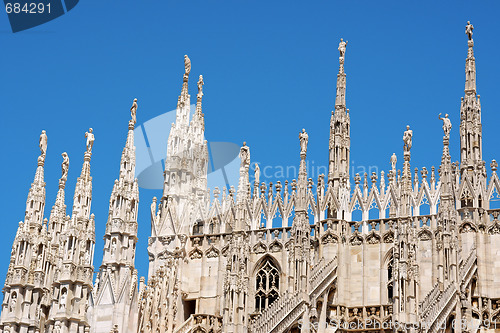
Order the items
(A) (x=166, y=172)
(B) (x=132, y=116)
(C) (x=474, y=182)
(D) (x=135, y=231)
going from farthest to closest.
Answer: (A) (x=166, y=172), (C) (x=474, y=182), (B) (x=132, y=116), (D) (x=135, y=231)

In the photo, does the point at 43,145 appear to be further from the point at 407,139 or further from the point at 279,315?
the point at 407,139

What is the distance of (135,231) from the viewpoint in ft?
134

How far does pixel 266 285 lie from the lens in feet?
161

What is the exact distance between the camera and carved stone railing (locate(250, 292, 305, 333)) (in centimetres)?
4272

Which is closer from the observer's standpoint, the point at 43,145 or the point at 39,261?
the point at 39,261

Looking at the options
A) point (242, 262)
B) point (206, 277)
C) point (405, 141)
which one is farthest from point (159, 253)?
point (405, 141)

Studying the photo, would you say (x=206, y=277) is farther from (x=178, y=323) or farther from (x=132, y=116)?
(x=132, y=116)

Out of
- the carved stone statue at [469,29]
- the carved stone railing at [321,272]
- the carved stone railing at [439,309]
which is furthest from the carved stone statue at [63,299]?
the carved stone statue at [469,29]

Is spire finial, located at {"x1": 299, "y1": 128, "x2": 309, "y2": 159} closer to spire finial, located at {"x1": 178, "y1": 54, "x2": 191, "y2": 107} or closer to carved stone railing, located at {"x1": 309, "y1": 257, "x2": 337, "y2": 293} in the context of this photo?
carved stone railing, located at {"x1": 309, "y1": 257, "x2": 337, "y2": 293}

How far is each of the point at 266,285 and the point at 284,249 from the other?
1.84m

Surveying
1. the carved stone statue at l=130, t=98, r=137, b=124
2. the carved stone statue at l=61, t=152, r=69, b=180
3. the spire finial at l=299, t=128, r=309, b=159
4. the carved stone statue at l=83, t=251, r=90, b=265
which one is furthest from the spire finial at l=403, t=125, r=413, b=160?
the carved stone statue at l=83, t=251, r=90, b=265

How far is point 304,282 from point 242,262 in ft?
9.41

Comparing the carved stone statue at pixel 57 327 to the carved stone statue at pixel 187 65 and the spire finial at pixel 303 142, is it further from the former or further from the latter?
the carved stone statue at pixel 187 65

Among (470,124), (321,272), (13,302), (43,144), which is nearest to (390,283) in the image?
(321,272)
